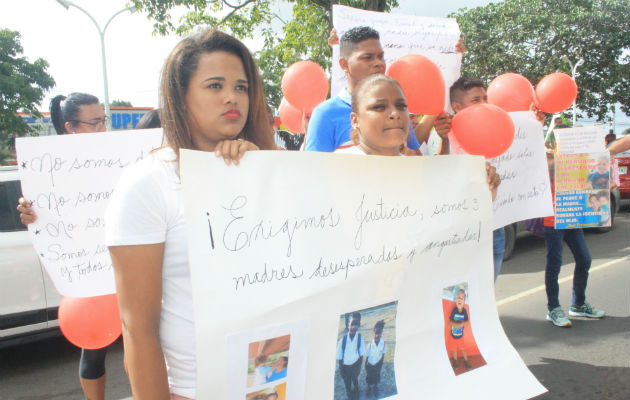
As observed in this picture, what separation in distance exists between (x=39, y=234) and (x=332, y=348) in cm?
148

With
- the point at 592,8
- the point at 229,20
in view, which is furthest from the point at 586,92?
the point at 229,20

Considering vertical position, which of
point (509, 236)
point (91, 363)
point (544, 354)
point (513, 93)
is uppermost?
point (513, 93)

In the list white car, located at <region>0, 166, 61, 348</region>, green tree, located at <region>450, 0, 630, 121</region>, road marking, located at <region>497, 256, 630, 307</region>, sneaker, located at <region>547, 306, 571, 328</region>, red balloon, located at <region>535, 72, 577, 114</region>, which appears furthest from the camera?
green tree, located at <region>450, 0, 630, 121</region>

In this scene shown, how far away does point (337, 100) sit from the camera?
2283 millimetres

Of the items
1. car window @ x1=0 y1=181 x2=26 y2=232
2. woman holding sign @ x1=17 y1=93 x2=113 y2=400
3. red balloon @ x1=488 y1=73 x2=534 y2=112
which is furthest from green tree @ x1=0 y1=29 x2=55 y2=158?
red balloon @ x1=488 y1=73 x2=534 y2=112

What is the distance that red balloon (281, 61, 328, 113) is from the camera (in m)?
3.19

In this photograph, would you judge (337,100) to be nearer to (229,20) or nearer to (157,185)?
(157,185)

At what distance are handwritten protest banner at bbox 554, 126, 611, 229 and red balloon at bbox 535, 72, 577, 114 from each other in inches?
24.0

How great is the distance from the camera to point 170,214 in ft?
3.65

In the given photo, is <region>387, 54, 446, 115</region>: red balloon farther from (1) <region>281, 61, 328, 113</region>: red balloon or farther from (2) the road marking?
(2) the road marking

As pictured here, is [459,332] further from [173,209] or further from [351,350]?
[173,209]

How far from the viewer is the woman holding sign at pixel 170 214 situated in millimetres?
1067

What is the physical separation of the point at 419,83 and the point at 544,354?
7.96 ft

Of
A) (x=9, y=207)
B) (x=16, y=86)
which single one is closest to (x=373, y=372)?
(x=9, y=207)
